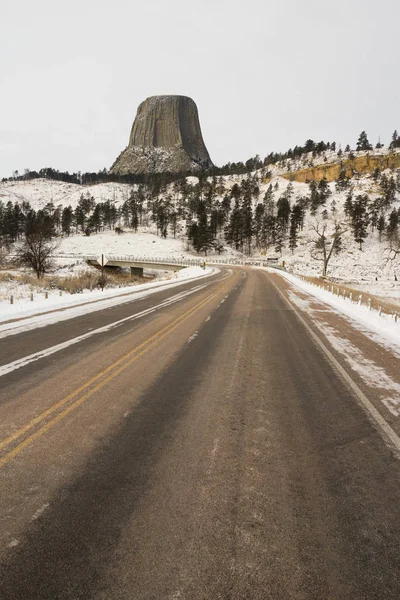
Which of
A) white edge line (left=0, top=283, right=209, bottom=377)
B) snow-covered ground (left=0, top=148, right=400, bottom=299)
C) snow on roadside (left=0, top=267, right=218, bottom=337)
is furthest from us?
snow-covered ground (left=0, top=148, right=400, bottom=299)

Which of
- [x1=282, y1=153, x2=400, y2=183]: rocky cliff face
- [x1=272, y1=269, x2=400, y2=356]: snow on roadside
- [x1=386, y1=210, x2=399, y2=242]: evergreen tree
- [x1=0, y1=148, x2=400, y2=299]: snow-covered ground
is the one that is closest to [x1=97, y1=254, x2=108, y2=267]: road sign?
[x1=272, y1=269, x2=400, y2=356]: snow on roadside

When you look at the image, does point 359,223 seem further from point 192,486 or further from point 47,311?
point 192,486

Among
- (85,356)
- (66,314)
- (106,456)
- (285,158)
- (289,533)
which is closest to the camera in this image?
(289,533)

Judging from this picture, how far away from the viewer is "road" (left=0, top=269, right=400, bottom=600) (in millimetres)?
2326

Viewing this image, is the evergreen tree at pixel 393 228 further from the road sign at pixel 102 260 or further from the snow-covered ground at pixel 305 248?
the road sign at pixel 102 260

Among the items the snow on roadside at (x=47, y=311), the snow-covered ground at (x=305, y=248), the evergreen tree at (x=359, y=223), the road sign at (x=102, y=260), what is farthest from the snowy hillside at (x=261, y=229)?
the snow on roadside at (x=47, y=311)

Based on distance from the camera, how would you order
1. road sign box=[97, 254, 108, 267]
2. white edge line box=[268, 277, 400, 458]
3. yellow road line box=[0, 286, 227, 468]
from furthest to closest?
1. road sign box=[97, 254, 108, 267]
2. white edge line box=[268, 277, 400, 458]
3. yellow road line box=[0, 286, 227, 468]

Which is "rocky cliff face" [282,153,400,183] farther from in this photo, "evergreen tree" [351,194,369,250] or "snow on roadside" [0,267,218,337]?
"snow on roadside" [0,267,218,337]

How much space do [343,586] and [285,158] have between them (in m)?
213

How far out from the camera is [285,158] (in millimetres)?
191875

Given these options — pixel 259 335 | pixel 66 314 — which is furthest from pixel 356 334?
pixel 66 314

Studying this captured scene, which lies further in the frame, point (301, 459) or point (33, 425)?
point (33, 425)

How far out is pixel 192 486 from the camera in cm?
329

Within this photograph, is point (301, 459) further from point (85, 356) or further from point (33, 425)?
point (85, 356)
